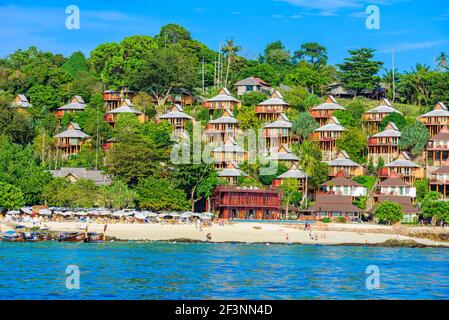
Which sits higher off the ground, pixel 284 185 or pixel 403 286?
pixel 284 185

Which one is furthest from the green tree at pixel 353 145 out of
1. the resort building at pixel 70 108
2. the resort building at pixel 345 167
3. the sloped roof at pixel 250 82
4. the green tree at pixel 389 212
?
the resort building at pixel 70 108

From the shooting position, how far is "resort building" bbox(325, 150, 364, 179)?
95.8 metres

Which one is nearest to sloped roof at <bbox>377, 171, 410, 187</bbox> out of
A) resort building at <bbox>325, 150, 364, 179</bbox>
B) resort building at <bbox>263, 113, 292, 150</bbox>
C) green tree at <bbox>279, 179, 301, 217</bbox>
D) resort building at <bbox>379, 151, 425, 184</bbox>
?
resort building at <bbox>379, 151, 425, 184</bbox>

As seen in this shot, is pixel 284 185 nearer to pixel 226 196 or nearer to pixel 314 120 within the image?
pixel 226 196

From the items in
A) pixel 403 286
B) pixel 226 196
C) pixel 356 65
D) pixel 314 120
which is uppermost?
pixel 356 65

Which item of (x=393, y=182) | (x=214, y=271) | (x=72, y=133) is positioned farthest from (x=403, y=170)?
(x=214, y=271)

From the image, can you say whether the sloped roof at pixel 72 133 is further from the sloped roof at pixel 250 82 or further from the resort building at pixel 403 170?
the resort building at pixel 403 170

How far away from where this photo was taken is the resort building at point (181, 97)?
116 meters

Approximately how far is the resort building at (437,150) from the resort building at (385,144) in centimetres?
344

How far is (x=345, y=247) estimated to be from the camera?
72.8m

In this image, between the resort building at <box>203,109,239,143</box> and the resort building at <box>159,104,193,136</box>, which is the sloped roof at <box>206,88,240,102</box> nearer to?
the resort building at <box>159,104,193,136</box>

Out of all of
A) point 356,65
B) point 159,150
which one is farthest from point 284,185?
point 356,65

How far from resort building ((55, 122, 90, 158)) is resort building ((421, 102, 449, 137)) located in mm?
37725

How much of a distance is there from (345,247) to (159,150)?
24146 mm
